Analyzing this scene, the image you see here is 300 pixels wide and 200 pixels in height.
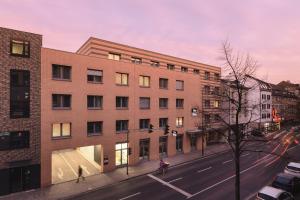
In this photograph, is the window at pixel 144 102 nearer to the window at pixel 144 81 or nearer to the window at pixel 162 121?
the window at pixel 144 81

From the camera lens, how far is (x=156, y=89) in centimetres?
3572

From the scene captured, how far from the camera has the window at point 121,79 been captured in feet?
103

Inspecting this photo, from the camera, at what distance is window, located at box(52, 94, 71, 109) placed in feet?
84.9

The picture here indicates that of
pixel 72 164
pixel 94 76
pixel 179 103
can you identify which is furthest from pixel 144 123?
pixel 72 164

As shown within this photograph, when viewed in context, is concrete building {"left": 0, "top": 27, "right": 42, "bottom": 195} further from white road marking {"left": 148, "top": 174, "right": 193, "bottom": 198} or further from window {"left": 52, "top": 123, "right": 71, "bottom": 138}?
white road marking {"left": 148, "top": 174, "right": 193, "bottom": 198}

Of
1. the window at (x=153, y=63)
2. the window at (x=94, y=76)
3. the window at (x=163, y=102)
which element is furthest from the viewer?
the window at (x=153, y=63)


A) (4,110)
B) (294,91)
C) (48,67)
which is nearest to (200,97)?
(48,67)

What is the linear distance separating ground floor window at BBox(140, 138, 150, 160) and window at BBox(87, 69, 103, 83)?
1075cm

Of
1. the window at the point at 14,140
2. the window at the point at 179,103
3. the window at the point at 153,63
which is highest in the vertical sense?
the window at the point at 153,63

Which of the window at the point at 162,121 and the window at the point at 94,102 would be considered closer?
the window at the point at 94,102

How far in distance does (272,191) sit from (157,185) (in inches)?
431

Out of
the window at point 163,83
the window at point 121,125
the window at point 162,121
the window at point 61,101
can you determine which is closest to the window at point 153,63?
→ the window at point 163,83

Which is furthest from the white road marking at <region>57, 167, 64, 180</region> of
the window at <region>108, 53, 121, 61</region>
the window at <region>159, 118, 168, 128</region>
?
the window at <region>108, 53, 121, 61</region>

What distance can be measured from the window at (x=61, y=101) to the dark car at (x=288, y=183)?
22.4m
